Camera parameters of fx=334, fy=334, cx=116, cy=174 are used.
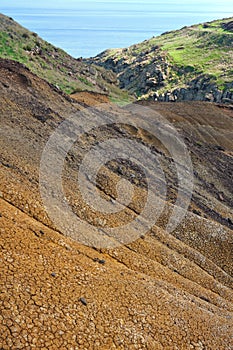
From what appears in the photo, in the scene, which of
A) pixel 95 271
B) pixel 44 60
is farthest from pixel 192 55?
pixel 95 271

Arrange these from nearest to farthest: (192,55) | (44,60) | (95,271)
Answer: (95,271)
(44,60)
(192,55)

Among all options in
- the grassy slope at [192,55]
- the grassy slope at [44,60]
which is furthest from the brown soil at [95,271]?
the grassy slope at [192,55]

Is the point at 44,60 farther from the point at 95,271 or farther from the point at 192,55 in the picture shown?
the point at 192,55

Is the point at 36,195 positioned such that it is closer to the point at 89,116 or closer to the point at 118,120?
the point at 89,116

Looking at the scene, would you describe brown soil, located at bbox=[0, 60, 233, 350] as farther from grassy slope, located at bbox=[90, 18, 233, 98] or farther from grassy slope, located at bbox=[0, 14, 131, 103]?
grassy slope, located at bbox=[90, 18, 233, 98]

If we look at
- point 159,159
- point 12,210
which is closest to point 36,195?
point 12,210
